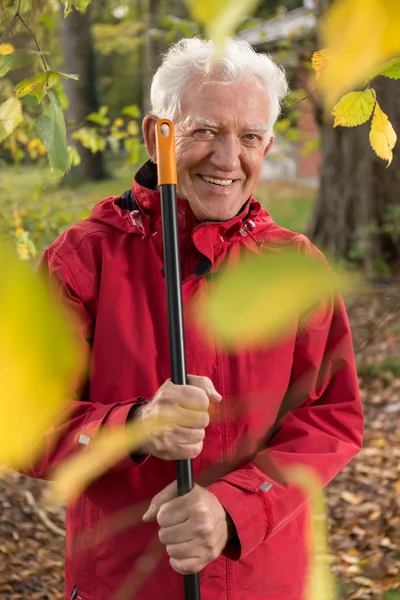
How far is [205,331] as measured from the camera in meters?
0.40

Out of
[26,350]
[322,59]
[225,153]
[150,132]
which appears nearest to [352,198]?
[150,132]

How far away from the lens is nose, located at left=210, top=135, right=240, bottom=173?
161 centimetres

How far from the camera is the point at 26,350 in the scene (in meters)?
0.27

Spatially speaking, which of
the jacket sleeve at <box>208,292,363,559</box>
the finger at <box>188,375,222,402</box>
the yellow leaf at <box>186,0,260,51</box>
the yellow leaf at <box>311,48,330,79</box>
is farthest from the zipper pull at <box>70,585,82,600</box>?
the yellow leaf at <box>186,0,260,51</box>

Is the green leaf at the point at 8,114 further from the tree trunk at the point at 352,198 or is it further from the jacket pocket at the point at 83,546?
the tree trunk at the point at 352,198

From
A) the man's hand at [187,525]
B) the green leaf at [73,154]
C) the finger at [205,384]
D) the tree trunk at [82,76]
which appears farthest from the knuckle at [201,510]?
the tree trunk at [82,76]

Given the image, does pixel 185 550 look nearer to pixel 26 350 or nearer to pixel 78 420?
pixel 78 420

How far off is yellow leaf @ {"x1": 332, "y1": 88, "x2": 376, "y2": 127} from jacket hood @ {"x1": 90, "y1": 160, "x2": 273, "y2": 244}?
766mm

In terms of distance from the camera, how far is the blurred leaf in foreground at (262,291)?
360mm

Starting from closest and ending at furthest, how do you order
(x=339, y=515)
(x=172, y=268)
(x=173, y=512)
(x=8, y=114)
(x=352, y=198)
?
(x=172, y=268), (x=173, y=512), (x=8, y=114), (x=339, y=515), (x=352, y=198)

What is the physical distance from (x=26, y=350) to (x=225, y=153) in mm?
1381

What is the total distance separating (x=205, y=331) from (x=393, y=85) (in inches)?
37.6

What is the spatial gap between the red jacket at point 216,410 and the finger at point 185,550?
15 cm

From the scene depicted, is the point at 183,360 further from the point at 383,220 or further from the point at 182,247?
the point at 383,220
